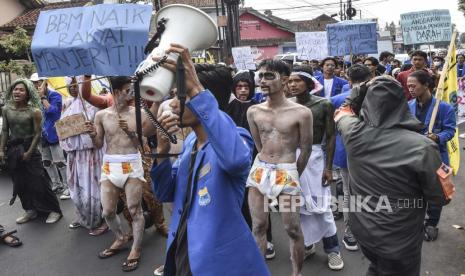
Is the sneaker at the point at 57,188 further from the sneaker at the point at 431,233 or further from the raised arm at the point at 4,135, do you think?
→ the sneaker at the point at 431,233

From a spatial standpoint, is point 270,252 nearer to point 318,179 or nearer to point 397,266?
point 318,179

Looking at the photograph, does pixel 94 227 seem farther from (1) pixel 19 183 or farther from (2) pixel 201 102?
(2) pixel 201 102

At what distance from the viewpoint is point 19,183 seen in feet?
18.9

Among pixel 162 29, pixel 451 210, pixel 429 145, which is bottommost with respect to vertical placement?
pixel 451 210

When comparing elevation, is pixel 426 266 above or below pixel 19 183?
below

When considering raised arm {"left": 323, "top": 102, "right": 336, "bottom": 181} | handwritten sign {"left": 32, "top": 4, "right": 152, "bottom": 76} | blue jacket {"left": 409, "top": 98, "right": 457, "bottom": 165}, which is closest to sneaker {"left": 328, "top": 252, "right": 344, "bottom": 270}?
raised arm {"left": 323, "top": 102, "right": 336, "bottom": 181}

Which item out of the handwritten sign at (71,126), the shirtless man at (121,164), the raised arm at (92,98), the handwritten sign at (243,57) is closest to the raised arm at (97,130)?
the shirtless man at (121,164)

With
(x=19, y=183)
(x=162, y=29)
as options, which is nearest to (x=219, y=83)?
(x=162, y=29)

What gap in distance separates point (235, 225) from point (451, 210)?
4338 millimetres

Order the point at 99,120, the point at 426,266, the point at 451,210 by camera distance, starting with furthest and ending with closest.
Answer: the point at 451,210 < the point at 99,120 < the point at 426,266

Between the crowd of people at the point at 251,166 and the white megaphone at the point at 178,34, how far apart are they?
0.22ft

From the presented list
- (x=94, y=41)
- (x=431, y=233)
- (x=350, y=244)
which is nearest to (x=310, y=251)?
(x=350, y=244)

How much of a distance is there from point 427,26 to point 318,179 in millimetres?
4260

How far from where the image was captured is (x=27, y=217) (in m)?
5.80
